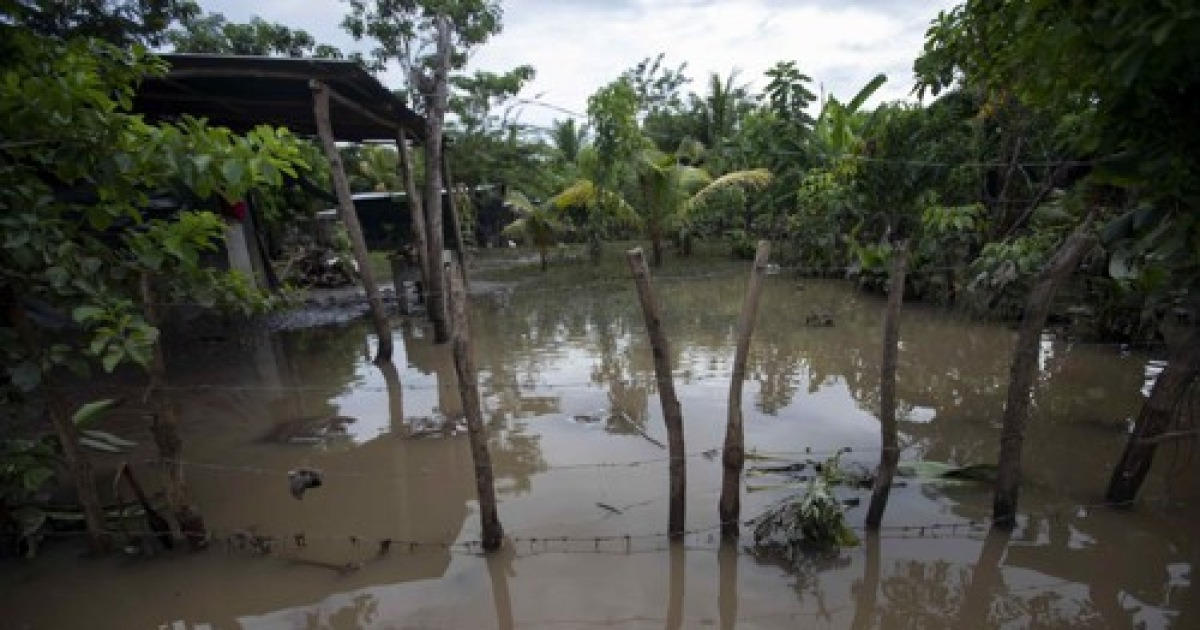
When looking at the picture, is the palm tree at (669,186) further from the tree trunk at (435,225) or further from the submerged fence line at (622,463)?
the submerged fence line at (622,463)

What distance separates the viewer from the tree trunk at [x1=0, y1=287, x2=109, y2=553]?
3.54 m

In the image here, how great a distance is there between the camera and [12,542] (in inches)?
166

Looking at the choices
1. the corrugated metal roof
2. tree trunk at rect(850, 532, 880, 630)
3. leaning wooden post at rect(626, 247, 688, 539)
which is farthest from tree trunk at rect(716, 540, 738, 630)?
the corrugated metal roof

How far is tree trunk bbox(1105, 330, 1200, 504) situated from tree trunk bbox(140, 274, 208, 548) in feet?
18.3

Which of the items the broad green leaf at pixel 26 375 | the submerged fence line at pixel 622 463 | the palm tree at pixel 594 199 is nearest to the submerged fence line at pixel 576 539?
the submerged fence line at pixel 622 463

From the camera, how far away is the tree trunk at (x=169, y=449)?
381cm

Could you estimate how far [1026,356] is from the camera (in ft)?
12.5

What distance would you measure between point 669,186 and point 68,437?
1306 centimetres

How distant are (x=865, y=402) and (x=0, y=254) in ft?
21.9

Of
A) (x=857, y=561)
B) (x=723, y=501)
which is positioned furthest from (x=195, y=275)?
(x=857, y=561)

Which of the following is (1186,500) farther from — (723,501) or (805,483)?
(723,501)

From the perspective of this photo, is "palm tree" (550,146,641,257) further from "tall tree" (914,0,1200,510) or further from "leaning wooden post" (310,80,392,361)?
"tall tree" (914,0,1200,510)

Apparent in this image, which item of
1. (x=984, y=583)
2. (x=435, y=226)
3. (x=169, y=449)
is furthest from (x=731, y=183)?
(x=169, y=449)

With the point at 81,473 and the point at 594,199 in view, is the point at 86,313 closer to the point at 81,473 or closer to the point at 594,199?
the point at 81,473
